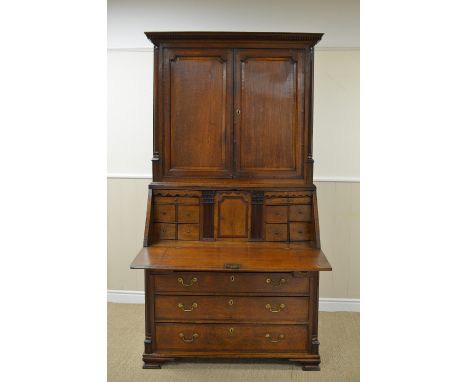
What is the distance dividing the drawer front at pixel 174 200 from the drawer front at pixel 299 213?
642 millimetres

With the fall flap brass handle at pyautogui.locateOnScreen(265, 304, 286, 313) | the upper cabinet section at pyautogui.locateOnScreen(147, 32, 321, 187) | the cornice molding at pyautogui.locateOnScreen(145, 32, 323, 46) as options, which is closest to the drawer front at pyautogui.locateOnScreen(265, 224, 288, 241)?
the upper cabinet section at pyautogui.locateOnScreen(147, 32, 321, 187)

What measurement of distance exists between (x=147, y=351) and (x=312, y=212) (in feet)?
4.50

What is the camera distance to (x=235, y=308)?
10.4ft

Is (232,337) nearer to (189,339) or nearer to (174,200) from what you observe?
(189,339)

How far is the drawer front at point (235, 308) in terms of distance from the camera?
3.18 metres

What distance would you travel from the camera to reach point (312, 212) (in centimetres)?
346

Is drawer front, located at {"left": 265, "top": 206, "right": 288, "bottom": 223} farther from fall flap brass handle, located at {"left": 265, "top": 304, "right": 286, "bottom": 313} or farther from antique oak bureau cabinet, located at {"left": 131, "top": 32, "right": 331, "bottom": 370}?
fall flap brass handle, located at {"left": 265, "top": 304, "right": 286, "bottom": 313}

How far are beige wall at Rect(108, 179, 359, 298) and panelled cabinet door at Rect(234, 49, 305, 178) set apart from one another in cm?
77

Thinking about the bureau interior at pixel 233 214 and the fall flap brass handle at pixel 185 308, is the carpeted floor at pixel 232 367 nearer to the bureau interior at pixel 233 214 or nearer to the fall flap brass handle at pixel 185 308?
the fall flap brass handle at pixel 185 308

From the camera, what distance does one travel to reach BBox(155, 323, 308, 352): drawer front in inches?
126

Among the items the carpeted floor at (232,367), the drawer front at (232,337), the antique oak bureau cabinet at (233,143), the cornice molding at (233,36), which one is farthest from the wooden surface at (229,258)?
the cornice molding at (233,36)
